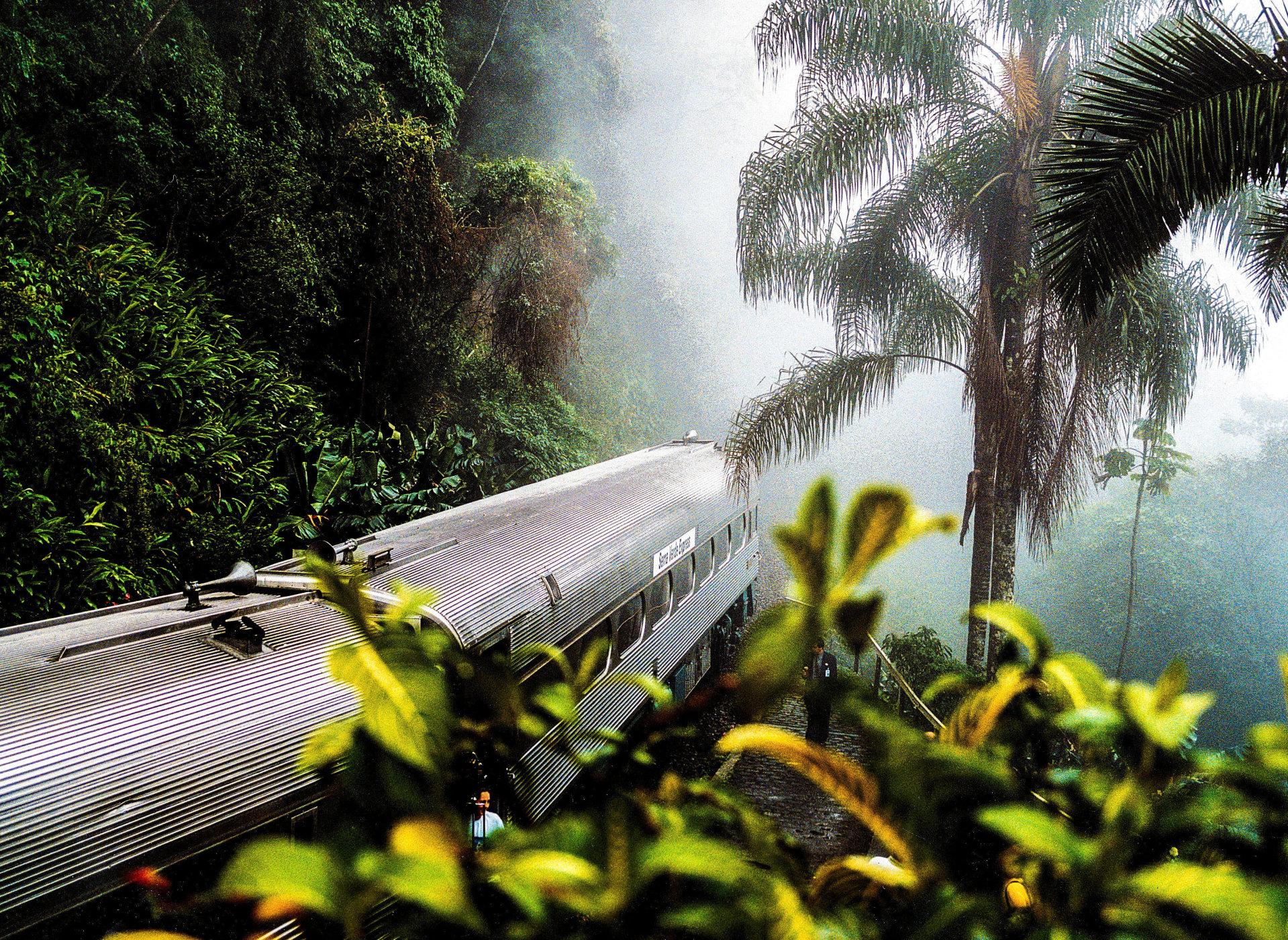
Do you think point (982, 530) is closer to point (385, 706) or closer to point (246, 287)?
point (385, 706)

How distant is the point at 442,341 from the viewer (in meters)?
13.1

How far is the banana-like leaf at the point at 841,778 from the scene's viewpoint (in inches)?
20.1

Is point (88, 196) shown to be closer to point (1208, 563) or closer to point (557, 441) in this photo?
point (557, 441)

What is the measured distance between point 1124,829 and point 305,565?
503 millimetres

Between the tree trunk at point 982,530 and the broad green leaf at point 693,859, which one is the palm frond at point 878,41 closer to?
the tree trunk at point 982,530

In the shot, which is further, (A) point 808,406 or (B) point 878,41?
(A) point 808,406

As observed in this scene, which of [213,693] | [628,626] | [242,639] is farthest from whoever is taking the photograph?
[628,626]

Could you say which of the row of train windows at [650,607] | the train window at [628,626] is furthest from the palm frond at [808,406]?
the train window at [628,626]

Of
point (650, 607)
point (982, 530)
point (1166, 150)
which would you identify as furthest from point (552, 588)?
point (982, 530)

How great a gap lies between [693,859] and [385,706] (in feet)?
0.64

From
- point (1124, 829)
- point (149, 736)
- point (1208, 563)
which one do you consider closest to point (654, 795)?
point (1124, 829)

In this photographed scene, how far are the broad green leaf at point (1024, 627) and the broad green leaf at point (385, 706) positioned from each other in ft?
1.38

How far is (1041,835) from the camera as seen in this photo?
1.36 feet

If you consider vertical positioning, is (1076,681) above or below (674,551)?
above
